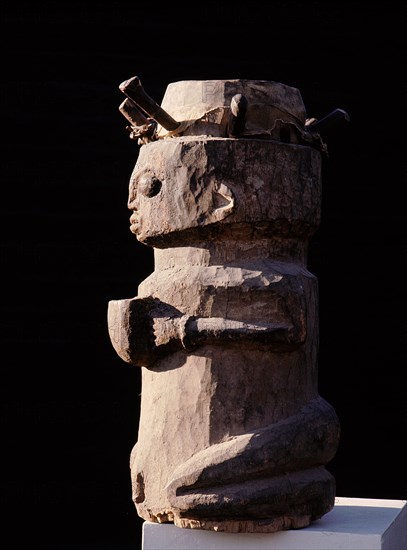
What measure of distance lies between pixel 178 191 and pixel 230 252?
0.26 metres

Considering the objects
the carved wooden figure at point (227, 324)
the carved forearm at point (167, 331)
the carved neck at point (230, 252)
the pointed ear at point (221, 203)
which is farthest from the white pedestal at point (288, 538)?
the pointed ear at point (221, 203)

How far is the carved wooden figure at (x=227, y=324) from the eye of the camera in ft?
15.0

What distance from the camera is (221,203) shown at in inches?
182

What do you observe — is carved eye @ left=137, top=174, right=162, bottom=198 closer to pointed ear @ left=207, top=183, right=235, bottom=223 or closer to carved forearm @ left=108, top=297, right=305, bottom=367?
pointed ear @ left=207, top=183, right=235, bottom=223

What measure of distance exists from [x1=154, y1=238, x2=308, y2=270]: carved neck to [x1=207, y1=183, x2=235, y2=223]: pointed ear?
0.11 metres

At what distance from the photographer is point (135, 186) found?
15.9 ft

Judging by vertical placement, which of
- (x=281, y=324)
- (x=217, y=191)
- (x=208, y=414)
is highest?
(x=217, y=191)

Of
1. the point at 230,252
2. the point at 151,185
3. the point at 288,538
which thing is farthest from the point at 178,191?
the point at 288,538

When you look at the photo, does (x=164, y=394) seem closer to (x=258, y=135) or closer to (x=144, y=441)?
(x=144, y=441)

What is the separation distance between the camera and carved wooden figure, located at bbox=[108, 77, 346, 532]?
15.0ft

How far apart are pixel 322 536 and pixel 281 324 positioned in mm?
684

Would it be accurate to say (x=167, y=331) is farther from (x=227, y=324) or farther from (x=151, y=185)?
(x=151, y=185)

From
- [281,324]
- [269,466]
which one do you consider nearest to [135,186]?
[281,324]

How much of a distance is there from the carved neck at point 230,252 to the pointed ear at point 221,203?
113 millimetres
